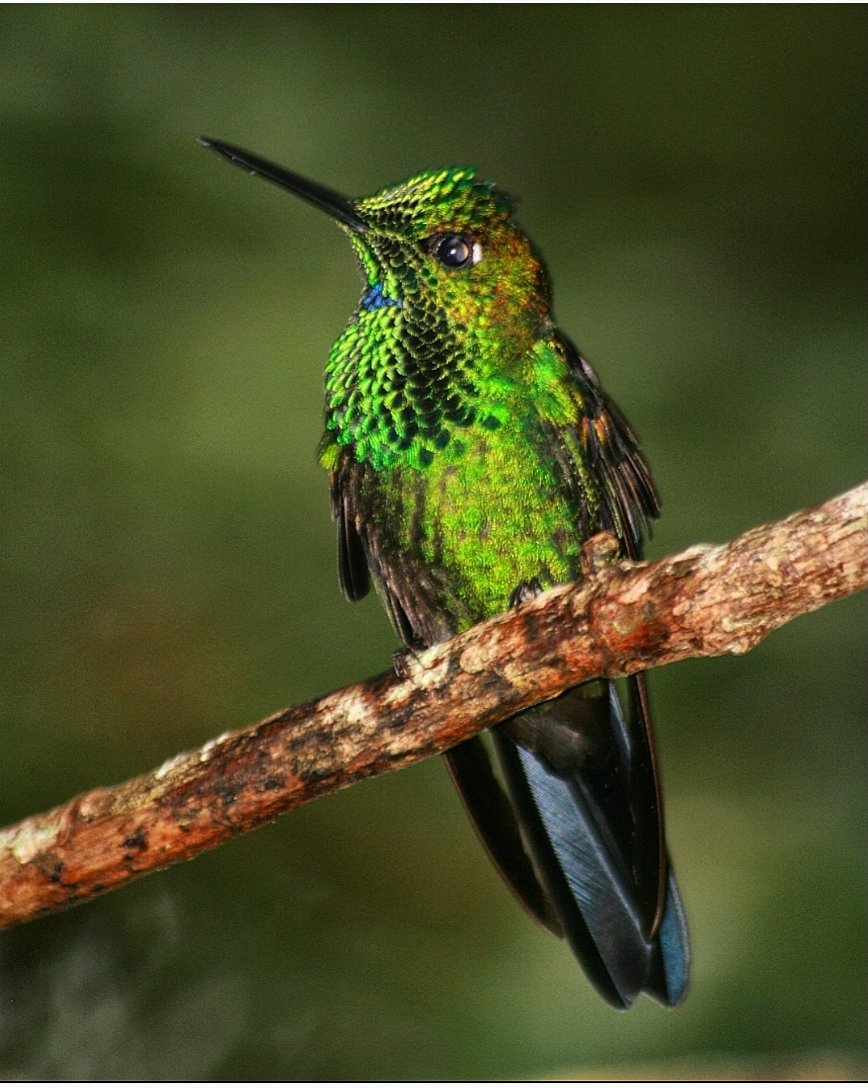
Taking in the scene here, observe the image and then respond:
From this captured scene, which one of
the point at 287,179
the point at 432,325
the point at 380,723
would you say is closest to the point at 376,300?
the point at 432,325

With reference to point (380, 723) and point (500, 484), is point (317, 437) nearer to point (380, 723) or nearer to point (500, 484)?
point (500, 484)

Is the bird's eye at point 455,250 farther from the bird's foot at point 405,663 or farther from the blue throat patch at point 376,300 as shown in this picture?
the bird's foot at point 405,663

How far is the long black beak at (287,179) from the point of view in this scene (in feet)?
6.84

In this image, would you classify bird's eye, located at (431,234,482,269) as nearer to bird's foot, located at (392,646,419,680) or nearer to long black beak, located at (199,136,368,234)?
long black beak, located at (199,136,368,234)

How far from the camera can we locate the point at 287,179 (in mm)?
2088

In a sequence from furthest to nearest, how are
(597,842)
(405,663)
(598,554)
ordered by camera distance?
(597,842) → (405,663) → (598,554)

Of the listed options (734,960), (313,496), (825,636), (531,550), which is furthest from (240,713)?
(825,636)

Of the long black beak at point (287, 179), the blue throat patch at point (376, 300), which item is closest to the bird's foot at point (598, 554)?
the blue throat patch at point (376, 300)

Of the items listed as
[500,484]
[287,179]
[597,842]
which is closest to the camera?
[287,179]

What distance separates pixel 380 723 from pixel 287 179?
1.01m

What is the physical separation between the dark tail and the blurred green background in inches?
20.2

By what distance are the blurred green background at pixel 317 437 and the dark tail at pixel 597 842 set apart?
512 mm

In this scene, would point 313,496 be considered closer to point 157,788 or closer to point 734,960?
point 157,788

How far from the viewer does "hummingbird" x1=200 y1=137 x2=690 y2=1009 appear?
88.4 inches
